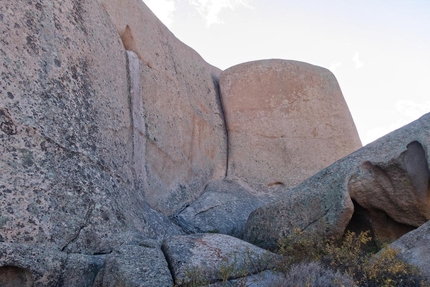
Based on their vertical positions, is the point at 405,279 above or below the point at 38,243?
above

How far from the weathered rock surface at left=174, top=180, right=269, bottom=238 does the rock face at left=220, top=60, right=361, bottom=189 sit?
35.5 inches

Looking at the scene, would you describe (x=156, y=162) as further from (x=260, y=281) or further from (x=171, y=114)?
(x=260, y=281)

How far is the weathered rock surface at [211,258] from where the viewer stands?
3.92 m

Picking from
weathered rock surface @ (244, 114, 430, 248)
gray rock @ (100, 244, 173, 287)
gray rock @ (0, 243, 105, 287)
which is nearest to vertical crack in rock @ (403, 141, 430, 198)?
weathered rock surface @ (244, 114, 430, 248)

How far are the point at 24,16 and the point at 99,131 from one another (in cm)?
143

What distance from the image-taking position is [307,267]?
3.92m

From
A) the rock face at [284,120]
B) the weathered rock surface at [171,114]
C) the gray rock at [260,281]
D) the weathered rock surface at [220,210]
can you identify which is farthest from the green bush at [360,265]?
the rock face at [284,120]

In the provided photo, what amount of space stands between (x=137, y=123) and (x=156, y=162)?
74 cm

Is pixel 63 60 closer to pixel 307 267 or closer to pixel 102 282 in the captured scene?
pixel 102 282

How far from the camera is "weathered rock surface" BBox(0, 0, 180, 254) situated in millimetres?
3986

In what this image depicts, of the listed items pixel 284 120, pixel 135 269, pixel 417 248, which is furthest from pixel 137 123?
pixel 284 120

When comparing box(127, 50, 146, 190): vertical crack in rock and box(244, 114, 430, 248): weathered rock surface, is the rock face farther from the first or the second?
box(244, 114, 430, 248): weathered rock surface

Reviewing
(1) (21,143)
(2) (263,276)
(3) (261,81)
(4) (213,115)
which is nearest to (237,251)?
(2) (263,276)

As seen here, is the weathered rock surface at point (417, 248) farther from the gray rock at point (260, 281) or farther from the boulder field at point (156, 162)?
the gray rock at point (260, 281)
